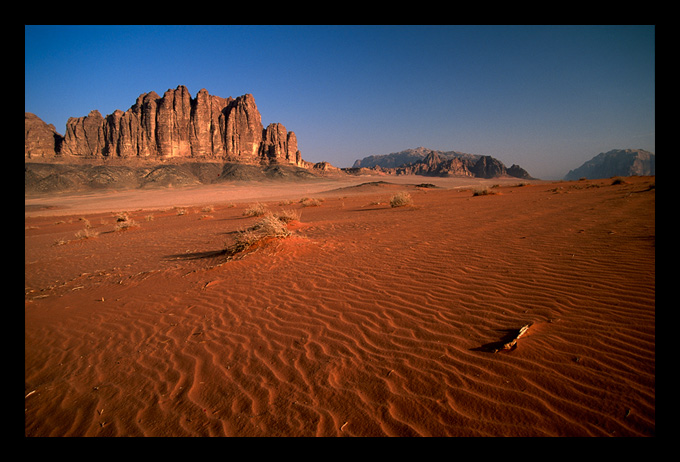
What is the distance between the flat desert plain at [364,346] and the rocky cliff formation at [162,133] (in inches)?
4242

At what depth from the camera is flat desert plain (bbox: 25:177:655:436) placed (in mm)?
2055

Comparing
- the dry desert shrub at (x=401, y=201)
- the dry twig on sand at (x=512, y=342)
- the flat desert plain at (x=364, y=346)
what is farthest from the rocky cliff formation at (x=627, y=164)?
the dry twig on sand at (x=512, y=342)

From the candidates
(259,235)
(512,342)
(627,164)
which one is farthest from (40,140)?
(627,164)

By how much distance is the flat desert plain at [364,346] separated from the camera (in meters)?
2.05

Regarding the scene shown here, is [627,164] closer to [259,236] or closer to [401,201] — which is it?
[401,201]

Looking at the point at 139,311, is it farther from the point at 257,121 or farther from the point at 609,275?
the point at 257,121

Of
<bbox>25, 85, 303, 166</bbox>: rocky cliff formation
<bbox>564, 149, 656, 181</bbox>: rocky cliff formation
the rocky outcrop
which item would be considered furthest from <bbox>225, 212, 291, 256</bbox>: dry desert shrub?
<bbox>564, 149, 656, 181</bbox>: rocky cliff formation

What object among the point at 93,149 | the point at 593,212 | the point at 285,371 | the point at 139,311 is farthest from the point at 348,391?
the point at 93,149

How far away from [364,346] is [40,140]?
13761 centimetres

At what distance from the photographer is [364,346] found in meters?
3.05

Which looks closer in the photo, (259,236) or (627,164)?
(259,236)

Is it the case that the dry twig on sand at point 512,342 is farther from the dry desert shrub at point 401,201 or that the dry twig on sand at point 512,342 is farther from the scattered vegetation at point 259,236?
the dry desert shrub at point 401,201
